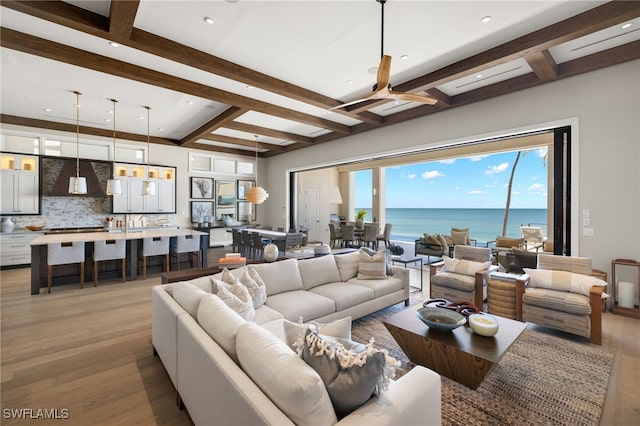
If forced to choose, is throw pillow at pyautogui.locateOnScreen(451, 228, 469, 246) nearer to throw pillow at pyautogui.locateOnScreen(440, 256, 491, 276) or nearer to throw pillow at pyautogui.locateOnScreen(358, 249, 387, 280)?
throw pillow at pyautogui.locateOnScreen(440, 256, 491, 276)

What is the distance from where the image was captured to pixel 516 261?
4246 mm

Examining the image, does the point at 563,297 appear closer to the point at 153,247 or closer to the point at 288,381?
the point at 288,381

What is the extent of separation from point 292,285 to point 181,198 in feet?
21.7

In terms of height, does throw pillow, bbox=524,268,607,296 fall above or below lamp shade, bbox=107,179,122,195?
below

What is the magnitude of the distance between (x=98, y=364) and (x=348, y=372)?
2.61 m

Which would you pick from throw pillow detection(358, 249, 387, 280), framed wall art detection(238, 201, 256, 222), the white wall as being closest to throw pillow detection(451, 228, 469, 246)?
the white wall

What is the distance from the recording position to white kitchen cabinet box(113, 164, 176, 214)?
7.31m

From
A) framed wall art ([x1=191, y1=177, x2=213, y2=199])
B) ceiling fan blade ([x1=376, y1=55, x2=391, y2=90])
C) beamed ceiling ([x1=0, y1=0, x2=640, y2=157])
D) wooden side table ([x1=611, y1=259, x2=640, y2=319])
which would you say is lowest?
wooden side table ([x1=611, y1=259, x2=640, y2=319])

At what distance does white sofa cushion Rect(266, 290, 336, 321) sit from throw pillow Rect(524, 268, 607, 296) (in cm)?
244

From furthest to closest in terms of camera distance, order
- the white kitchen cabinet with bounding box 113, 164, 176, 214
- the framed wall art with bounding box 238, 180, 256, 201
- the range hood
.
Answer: the framed wall art with bounding box 238, 180, 256, 201
the white kitchen cabinet with bounding box 113, 164, 176, 214
the range hood

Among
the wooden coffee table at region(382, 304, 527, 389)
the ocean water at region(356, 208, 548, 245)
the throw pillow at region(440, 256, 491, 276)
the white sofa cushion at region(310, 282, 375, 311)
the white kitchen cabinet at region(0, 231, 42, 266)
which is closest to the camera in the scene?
the wooden coffee table at region(382, 304, 527, 389)

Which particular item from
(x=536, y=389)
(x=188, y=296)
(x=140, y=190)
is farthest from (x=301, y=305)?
(x=140, y=190)

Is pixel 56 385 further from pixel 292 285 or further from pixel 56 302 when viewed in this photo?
pixel 56 302

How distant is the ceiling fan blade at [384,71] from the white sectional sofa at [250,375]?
2.35 metres
